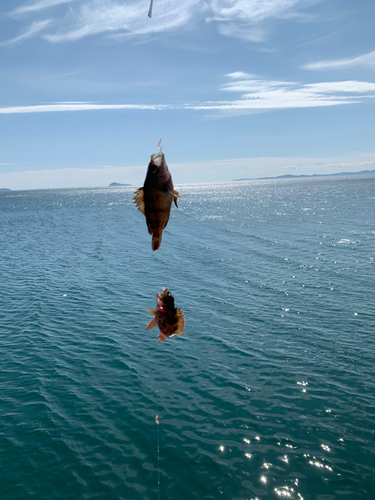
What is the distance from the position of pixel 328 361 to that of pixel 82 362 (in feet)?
50.3

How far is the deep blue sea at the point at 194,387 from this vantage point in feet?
45.9

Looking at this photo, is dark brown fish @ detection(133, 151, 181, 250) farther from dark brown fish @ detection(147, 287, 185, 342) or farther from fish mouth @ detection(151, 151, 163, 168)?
dark brown fish @ detection(147, 287, 185, 342)

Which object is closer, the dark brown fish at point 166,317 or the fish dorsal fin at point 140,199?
the fish dorsal fin at point 140,199

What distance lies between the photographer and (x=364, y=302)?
99.0ft

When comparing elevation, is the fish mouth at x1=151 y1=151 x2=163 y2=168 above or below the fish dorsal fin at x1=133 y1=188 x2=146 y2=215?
above

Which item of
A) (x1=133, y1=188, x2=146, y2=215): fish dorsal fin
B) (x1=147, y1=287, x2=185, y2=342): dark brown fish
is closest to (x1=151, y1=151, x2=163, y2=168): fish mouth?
(x1=133, y1=188, x2=146, y2=215): fish dorsal fin

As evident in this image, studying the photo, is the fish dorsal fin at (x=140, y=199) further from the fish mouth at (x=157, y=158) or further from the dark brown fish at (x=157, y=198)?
the fish mouth at (x=157, y=158)

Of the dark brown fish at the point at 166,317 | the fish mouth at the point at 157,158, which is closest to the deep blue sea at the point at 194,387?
the dark brown fish at the point at 166,317

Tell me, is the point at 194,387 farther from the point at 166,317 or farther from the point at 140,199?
the point at 140,199

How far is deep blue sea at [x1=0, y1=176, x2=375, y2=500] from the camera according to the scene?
550 inches

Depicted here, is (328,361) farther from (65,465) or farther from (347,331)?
(65,465)

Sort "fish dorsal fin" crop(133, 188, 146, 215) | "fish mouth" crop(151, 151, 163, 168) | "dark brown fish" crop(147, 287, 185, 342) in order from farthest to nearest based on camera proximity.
Answer: "dark brown fish" crop(147, 287, 185, 342) < "fish dorsal fin" crop(133, 188, 146, 215) < "fish mouth" crop(151, 151, 163, 168)

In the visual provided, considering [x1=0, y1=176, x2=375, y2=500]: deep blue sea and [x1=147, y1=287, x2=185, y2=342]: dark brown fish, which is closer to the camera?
[x1=147, y1=287, x2=185, y2=342]: dark brown fish

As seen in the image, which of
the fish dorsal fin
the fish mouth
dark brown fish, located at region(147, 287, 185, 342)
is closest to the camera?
the fish mouth
